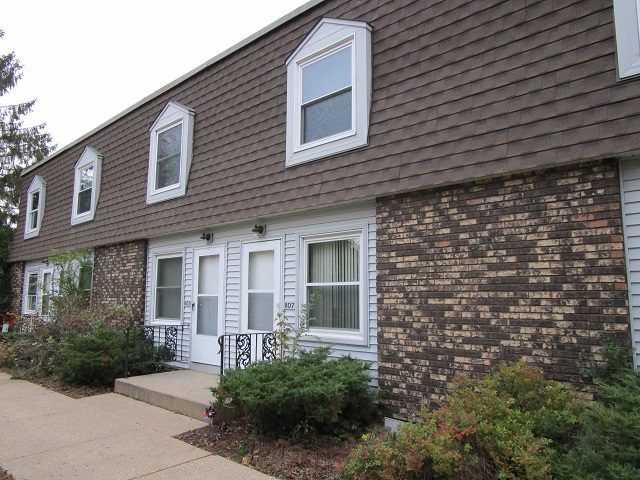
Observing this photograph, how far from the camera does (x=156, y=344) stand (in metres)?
9.29

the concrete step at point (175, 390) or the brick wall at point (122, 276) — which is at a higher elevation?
the brick wall at point (122, 276)

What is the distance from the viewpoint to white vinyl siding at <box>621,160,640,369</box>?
13.1 ft

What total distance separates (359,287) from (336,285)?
0.45 metres

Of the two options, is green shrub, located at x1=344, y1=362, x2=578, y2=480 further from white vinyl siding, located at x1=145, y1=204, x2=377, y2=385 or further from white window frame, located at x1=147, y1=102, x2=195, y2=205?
white window frame, located at x1=147, y1=102, x2=195, y2=205

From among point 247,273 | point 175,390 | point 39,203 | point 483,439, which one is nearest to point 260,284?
point 247,273

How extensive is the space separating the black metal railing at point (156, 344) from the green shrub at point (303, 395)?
11.8 feet

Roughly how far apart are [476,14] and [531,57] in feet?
2.95

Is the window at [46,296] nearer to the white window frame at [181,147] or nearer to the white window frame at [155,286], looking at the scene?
the white window frame at [155,286]

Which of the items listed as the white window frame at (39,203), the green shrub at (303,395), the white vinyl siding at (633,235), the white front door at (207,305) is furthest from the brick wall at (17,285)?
the white vinyl siding at (633,235)

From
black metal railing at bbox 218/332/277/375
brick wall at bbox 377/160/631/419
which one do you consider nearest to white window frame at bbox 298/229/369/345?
brick wall at bbox 377/160/631/419

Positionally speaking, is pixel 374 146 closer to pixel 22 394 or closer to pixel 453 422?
pixel 453 422

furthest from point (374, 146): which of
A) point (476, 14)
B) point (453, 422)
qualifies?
point (453, 422)

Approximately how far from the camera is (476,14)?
16.7ft

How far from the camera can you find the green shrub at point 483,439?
3.30 m
